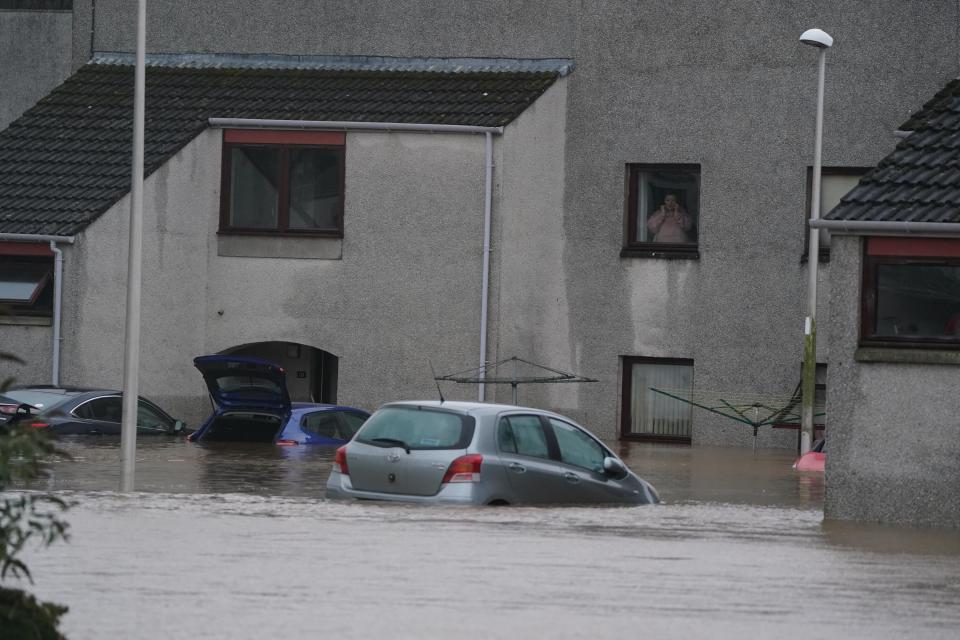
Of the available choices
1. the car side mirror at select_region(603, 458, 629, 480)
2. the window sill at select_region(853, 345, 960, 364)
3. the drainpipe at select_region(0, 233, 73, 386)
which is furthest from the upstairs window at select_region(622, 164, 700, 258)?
the window sill at select_region(853, 345, 960, 364)

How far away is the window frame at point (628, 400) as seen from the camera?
31.3 m

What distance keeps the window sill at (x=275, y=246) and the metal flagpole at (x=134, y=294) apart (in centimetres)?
1043

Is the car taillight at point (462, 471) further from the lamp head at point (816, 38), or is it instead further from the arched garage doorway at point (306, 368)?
the arched garage doorway at point (306, 368)

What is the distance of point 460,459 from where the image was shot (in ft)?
53.3

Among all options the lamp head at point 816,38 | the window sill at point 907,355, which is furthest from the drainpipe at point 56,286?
the window sill at point 907,355

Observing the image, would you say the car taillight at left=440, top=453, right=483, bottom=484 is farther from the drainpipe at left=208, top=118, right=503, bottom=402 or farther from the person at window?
the person at window

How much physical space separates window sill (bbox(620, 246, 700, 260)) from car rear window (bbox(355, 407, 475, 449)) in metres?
14.8

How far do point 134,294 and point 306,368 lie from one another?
1318 cm

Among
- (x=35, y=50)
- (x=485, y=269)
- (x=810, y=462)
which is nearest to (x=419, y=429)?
(x=810, y=462)

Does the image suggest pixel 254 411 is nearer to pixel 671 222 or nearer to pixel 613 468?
pixel 613 468

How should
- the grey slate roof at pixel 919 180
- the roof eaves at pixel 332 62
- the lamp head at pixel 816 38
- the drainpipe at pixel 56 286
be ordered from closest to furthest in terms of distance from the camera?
the grey slate roof at pixel 919 180, the lamp head at pixel 816 38, the drainpipe at pixel 56 286, the roof eaves at pixel 332 62

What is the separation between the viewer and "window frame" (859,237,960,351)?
54.2ft

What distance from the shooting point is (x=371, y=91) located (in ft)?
104

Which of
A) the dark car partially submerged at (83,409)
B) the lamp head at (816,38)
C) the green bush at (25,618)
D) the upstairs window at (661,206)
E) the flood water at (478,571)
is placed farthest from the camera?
the upstairs window at (661,206)
